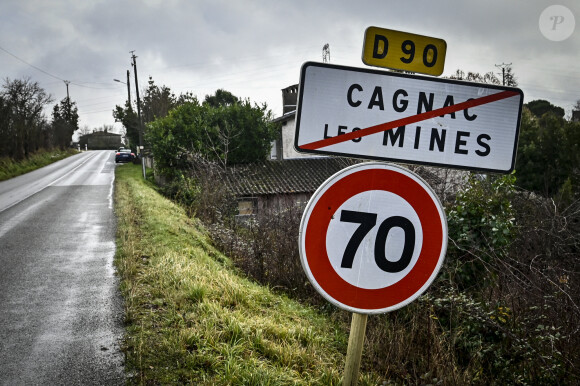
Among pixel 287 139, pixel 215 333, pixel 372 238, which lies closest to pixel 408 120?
pixel 372 238

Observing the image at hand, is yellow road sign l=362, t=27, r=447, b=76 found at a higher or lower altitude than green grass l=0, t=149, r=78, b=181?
higher

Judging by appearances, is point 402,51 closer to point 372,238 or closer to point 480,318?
point 372,238

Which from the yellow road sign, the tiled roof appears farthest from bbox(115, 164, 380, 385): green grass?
the tiled roof

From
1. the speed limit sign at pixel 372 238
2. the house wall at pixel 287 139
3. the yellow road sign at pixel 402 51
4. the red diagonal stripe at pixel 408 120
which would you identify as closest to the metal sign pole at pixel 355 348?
the speed limit sign at pixel 372 238

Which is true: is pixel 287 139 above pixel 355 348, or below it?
above

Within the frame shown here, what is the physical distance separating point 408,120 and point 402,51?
1.06 ft

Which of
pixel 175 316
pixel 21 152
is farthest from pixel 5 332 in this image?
pixel 21 152

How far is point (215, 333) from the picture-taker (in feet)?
12.8

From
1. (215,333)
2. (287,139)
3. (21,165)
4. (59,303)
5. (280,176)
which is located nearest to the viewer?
(215,333)

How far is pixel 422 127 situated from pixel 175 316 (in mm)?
3408

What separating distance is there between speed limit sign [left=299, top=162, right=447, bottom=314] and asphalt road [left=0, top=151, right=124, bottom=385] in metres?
2.46

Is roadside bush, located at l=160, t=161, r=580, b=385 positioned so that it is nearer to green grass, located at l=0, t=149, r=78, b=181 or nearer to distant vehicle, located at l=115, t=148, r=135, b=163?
green grass, located at l=0, t=149, r=78, b=181

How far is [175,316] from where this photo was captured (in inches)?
174

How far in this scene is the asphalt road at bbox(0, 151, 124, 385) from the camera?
3.75 metres
